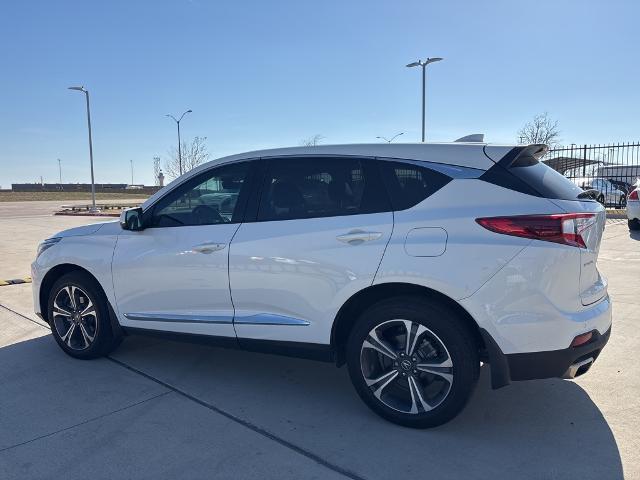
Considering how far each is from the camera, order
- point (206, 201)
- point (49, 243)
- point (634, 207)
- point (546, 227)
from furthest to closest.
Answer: point (634, 207)
point (49, 243)
point (206, 201)
point (546, 227)

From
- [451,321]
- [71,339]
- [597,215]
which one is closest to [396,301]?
[451,321]

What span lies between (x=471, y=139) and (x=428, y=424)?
1.99 meters

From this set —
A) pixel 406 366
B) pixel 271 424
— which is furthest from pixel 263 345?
pixel 406 366

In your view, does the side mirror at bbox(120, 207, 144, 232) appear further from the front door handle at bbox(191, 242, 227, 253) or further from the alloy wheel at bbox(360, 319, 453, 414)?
the alloy wheel at bbox(360, 319, 453, 414)

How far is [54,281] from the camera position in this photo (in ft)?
15.7

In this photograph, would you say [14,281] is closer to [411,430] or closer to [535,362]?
[411,430]

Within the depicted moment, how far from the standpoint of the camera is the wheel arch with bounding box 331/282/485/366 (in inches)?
121

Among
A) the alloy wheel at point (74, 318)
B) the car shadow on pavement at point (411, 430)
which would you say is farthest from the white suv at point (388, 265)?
the alloy wheel at point (74, 318)

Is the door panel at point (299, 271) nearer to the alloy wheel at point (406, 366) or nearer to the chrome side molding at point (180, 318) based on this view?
the chrome side molding at point (180, 318)

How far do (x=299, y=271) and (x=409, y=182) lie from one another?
908mm

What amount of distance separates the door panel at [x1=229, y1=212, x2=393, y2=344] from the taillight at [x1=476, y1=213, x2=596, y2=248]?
0.66m

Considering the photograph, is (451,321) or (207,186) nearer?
(451,321)

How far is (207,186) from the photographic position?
4.00 meters

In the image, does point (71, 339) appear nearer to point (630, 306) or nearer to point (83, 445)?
point (83, 445)
